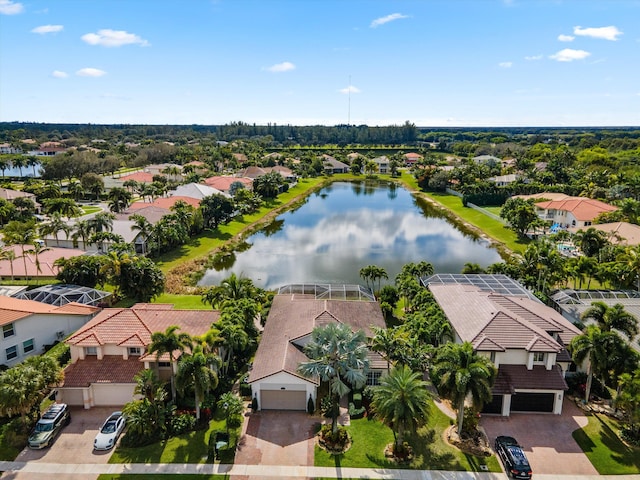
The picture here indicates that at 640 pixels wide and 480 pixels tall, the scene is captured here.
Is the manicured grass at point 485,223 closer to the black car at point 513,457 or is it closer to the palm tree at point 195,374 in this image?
the black car at point 513,457

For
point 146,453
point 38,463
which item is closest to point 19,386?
point 38,463

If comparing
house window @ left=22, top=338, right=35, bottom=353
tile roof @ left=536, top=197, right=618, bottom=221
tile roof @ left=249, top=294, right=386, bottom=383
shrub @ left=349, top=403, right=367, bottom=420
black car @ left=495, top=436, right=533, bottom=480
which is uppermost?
tile roof @ left=536, top=197, right=618, bottom=221

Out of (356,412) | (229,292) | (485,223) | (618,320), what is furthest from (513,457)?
(485,223)


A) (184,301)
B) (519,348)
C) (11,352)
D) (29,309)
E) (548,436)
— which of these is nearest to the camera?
(548,436)

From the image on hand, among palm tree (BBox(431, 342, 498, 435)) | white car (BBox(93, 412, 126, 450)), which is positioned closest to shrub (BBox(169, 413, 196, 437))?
white car (BBox(93, 412, 126, 450))

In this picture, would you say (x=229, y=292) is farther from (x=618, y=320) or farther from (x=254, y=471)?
(x=618, y=320)

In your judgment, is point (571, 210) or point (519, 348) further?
point (571, 210)

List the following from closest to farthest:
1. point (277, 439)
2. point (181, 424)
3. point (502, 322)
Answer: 1. point (277, 439)
2. point (181, 424)
3. point (502, 322)

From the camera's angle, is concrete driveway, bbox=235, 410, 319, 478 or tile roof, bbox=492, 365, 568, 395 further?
tile roof, bbox=492, 365, 568, 395

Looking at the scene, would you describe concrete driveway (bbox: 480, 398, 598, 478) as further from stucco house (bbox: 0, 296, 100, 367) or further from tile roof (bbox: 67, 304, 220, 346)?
stucco house (bbox: 0, 296, 100, 367)
